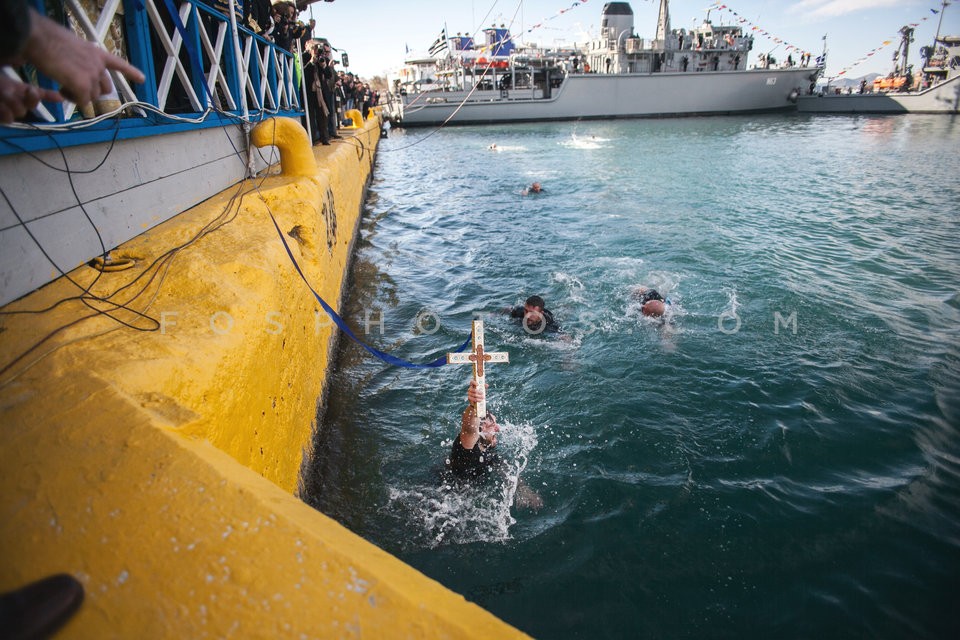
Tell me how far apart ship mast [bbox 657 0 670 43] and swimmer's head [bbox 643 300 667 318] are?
49.3 meters

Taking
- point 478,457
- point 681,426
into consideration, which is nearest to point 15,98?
point 478,457

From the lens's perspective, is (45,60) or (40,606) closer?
(40,606)

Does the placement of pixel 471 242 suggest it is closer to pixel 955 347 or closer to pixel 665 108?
pixel 955 347

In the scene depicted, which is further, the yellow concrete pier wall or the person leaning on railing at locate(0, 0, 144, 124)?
the yellow concrete pier wall

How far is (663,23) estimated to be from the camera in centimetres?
4681

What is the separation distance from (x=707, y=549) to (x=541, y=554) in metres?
1.28

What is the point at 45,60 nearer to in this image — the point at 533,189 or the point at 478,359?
Result: the point at 478,359

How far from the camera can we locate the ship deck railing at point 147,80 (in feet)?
10.4

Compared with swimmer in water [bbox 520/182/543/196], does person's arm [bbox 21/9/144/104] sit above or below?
above

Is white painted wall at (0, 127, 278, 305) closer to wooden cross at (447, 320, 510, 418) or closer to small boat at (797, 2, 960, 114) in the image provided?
wooden cross at (447, 320, 510, 418)

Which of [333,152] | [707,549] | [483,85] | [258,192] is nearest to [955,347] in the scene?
[707,549]

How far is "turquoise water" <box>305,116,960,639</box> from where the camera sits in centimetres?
352

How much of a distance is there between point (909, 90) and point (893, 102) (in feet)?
14.8

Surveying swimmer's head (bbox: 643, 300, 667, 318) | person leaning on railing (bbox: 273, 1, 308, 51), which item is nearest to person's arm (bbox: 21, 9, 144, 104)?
swimmer's head (bbox: 643, 300, 667, 318)
